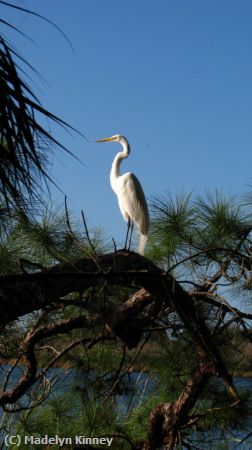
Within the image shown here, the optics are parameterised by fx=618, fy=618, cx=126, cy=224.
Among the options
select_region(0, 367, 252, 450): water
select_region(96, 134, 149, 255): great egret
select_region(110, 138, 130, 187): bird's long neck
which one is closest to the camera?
select_region(0, 367, 252, 450): water

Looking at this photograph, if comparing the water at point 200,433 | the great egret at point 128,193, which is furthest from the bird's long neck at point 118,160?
the water at point 200,433

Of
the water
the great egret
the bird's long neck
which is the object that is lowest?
the water

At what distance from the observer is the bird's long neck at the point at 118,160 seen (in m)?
2.97

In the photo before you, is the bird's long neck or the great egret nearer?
the great egret

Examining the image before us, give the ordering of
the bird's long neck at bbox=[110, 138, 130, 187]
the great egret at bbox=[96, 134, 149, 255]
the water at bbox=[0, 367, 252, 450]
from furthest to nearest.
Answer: the bird's long neck at bbox=[110, 138, 130, 187] < the great egret at bbox=[96, 134, 149, 255] < the water at bbox=[0, 367, 252, 450]

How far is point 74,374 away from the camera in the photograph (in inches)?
A: 65.2

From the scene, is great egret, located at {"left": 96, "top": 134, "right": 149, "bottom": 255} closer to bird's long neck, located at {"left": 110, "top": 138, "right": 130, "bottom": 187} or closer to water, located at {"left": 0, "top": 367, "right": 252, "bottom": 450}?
bird's long neck, located at {"left": 110, "top": 138, "right": 130, "bottom": 187}

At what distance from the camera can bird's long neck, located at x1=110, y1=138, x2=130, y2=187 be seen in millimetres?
2971

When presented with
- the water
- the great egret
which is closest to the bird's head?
the great egret

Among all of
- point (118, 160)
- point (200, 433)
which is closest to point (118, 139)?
point (118, 160)

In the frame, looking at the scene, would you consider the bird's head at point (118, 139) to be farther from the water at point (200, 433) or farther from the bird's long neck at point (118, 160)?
the water at point (200, 433)

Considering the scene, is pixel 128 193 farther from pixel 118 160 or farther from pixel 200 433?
pixel 200 433

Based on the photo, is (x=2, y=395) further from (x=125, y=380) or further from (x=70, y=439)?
(x=125, y=380)

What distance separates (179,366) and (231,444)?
255mm
